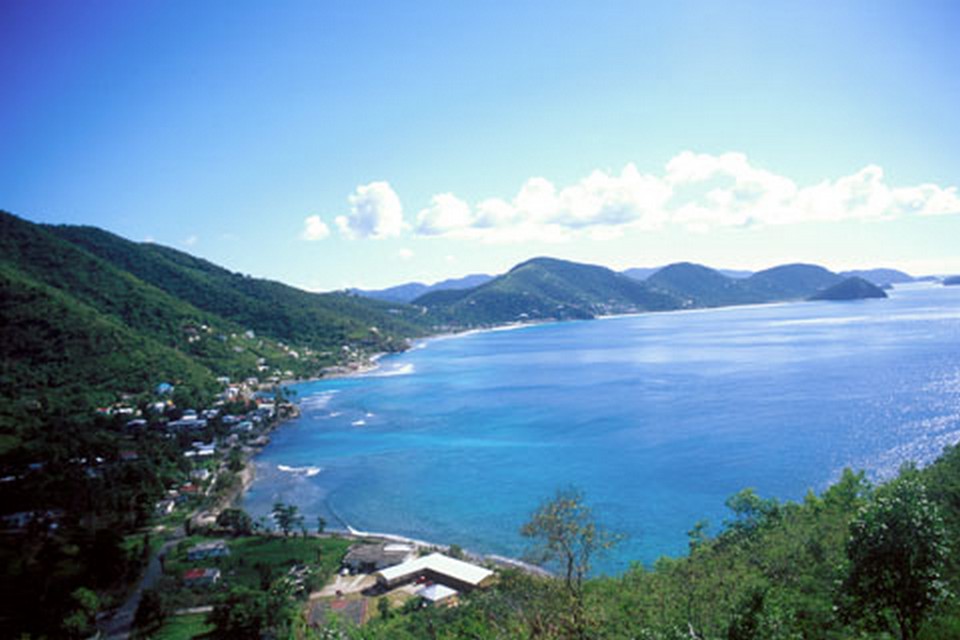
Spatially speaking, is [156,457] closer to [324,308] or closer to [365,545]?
[365,545]

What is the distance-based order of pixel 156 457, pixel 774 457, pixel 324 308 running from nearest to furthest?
pixel 774 457 → pixel 156 457 → pixel 324 308

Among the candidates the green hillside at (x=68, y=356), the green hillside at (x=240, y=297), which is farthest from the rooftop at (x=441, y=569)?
the green hillside at (x=240, y=297)

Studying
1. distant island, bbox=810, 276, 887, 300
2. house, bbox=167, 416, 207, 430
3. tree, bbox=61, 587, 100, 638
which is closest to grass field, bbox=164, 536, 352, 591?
tree, bbox=61, 587, 100, 638

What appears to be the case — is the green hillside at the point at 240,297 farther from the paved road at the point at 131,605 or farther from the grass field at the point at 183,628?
the grass field at the point at 183,628

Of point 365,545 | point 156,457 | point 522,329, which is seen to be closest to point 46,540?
point 156,457

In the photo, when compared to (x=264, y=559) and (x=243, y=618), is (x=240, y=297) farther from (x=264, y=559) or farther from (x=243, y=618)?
(x=243, y=618)

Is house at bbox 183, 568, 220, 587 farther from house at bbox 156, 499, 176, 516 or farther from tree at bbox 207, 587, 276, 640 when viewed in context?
house at bbox 156, 499, 176, 516

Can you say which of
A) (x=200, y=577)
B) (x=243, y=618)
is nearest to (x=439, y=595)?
(x=243, y=618)
